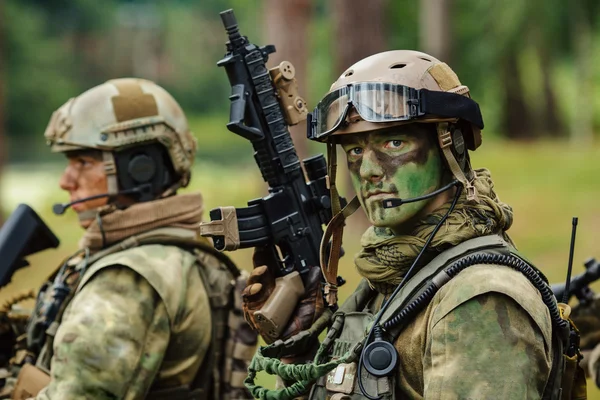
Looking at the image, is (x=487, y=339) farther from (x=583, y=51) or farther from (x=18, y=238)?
(x=583, y=51)

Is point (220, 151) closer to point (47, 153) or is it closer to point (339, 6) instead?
point (47, 153)

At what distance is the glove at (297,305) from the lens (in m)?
4.19

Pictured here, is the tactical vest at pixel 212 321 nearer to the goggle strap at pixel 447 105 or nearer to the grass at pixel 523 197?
the goggle strap at pixel 447 105

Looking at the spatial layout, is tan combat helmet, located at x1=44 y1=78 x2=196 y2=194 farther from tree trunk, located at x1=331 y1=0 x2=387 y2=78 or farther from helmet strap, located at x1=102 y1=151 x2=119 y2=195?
Result: tree trunk, located at x1=331 y1=0 x2=387 y2=78

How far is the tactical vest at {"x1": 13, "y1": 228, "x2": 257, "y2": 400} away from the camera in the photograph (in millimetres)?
5160

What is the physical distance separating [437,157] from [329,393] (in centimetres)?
90

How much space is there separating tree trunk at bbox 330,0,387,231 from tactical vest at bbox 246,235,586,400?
9528mm

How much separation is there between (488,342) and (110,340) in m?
2.13

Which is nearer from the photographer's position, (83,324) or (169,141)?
(83,324)

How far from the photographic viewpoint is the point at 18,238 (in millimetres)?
5543

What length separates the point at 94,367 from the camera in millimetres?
4633

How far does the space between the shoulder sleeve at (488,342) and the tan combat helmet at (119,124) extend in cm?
262

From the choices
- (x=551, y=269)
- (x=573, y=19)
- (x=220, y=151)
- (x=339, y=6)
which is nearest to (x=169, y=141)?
(x=551, y=269)

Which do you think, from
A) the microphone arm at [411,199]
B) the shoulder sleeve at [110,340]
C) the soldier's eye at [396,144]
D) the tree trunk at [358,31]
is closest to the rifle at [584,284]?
the microphone arm at [411,199]
